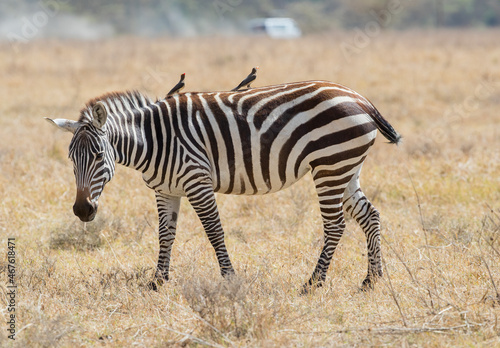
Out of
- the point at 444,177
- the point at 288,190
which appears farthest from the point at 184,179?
the point at 444,177

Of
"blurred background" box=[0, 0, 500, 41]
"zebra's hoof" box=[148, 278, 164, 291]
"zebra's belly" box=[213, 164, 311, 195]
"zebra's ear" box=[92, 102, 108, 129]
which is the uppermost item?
"zebra's ear" box=[92, 102, 108, 129]

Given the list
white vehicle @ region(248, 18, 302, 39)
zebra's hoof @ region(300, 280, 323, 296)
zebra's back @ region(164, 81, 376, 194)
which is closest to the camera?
zebra's hoof @ region(300, 280, 323, 296)

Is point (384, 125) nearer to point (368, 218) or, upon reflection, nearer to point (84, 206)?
point (368, 218)

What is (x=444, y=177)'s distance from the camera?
8.52 meters

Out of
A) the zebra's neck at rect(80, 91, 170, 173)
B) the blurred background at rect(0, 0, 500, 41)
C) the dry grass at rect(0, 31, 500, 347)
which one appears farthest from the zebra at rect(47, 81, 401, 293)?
the blurred background at rect(0, 0, 500, 41)

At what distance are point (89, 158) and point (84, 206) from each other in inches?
14.1

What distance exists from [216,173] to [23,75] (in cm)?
1432

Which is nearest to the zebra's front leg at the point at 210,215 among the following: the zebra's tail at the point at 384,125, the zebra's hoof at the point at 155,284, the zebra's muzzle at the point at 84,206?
the zebra's hoof at the point at 155,284

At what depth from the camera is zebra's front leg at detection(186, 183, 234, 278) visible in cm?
516

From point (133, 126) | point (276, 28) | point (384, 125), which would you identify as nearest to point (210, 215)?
point (133, 126)

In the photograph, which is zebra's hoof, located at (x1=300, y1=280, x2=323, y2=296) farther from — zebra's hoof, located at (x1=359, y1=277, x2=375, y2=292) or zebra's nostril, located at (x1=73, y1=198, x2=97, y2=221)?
zebra's nostril, located at (x1=73, y1=198, x2=97, y2=221)

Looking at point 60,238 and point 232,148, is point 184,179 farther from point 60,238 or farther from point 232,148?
point 60,238

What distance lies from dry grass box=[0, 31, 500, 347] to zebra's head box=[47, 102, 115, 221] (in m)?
0.77

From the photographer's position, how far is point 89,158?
4.77 metres
